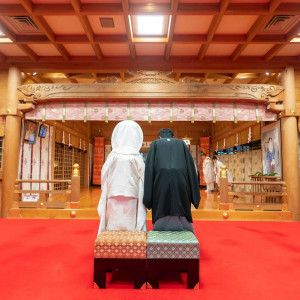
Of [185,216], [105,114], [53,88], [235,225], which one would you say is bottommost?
[235,225]

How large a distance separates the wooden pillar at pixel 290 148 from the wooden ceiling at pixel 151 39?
0.51m

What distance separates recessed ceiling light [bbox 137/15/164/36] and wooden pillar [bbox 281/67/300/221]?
11.1ft

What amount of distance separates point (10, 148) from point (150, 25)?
4277 mm

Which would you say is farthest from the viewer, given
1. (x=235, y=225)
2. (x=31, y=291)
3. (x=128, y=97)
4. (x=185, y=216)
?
(x=128, y=97)

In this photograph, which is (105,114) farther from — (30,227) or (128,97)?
(30,227)

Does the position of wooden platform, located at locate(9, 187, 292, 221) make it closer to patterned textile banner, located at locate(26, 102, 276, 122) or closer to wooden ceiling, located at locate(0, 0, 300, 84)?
patterned textile banner, located at locate(26, 102, 276, 122)

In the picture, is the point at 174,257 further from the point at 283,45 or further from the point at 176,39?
the point at 283,45

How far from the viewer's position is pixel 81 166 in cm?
1288

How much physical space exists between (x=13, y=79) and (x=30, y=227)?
3.66m

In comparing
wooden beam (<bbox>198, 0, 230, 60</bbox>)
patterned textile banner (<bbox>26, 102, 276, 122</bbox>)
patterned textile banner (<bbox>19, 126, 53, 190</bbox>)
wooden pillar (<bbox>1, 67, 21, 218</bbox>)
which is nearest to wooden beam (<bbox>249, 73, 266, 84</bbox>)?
patterned textile banner (<bbox>26, 102, 276, 122</bbox>)

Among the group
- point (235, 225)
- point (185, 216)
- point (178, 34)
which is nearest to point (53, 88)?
point (178, 34)

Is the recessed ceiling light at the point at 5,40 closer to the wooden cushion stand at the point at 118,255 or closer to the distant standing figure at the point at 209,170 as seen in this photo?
the wooden cushion stand at the point at 118,255

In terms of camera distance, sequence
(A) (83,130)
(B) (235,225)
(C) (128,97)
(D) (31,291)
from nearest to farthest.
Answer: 1. (D) (31,291)
2. (B) (235,225)
3. (C) (128,97)
4. (A) (83,130)

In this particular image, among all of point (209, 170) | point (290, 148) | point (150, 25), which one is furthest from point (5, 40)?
point (209, 170)
